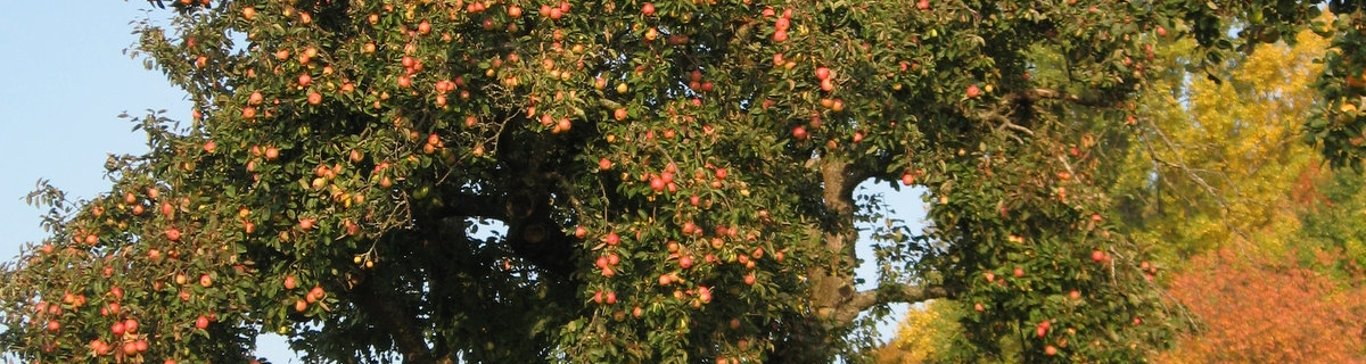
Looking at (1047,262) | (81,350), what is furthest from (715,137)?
(81,350)

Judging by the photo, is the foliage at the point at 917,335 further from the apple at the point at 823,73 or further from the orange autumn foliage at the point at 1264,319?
the apple at the point at 823,73

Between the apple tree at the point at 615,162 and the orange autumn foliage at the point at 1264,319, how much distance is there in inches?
416

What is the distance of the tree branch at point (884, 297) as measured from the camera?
1568 centimetres

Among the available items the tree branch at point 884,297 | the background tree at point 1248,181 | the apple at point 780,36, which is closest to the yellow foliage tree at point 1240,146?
the background tree at point 1248,181

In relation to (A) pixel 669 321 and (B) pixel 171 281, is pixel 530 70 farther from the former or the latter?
(B) pixel 171 281

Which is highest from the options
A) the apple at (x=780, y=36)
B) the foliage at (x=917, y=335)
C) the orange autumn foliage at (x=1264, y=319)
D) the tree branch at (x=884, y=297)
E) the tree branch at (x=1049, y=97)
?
the apple at (x=780, y=36)

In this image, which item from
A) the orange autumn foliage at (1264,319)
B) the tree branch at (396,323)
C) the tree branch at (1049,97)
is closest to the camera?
the tree branch at (396,323)

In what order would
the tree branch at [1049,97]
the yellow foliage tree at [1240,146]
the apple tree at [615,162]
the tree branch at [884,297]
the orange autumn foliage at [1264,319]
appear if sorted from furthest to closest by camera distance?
1. the yellow foliage tree at [1240,146]
2. the orange autumn foliage at [1264,319]
3. the tree branch at [884,297]
4. the tree branch at [1049,97]
5. the apple tree at [615,162]

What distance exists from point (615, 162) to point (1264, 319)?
49.0ft

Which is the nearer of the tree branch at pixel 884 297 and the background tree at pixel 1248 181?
the tree branch at pixel 884 297

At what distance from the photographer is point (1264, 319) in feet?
77.8

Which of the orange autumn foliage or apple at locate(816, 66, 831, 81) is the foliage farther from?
apple at locate(816, 66, 831, 81)

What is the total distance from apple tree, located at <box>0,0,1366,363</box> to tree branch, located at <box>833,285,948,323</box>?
81.8 inches

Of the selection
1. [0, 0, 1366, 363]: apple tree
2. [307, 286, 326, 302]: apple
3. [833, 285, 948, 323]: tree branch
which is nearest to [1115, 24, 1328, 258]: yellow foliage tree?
[833, 285, 948, 323]: tree branch
